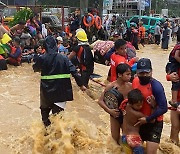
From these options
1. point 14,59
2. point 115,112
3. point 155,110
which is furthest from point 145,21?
point 155,110

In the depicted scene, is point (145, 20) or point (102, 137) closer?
point (102, 137)

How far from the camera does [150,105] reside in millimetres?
4199

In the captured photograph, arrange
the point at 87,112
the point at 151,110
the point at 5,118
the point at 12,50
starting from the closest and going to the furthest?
the point at 151,110
the point at 5,118
the point at 87,112
the point at 12,50

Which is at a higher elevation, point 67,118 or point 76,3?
point 76,3

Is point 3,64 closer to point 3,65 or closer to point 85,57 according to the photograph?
point 3,65

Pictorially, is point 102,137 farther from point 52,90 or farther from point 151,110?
point 151,110

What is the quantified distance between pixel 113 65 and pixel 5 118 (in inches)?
90.8

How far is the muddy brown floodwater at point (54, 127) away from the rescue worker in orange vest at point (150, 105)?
660mm

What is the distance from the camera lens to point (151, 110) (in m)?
4.23

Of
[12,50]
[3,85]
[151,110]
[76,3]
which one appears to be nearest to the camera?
[151,110]

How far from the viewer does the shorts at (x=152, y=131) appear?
→ 4.25m

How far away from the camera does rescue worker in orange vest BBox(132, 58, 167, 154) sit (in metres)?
4.12

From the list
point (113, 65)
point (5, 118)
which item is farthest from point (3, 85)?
point (113, 65)

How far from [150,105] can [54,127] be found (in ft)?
5.65
